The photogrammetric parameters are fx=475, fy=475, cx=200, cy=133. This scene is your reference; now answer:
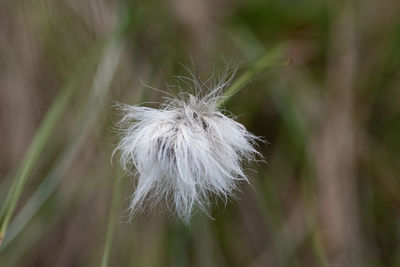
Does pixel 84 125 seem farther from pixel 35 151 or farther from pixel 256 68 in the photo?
pixel 256 68

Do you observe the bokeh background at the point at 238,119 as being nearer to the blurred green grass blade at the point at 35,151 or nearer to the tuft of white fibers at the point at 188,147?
the blurred green grass blade at the point at 35,151

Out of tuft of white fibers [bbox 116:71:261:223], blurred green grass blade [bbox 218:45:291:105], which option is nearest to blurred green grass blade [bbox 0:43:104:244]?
tuft of white fibers [bbox 116:71:261:223]

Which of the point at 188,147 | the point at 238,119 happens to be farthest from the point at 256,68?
the point at 238,119

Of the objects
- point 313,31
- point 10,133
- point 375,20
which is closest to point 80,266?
point 10,133

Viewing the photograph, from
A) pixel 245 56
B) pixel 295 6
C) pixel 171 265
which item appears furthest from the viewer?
pixel 295 6

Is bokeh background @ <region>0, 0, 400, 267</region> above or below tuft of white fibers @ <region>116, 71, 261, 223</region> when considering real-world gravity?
above

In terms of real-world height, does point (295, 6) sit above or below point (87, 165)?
above

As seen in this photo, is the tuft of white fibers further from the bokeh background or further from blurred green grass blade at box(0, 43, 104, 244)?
the bokeh background

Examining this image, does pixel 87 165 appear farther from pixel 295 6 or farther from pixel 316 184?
pixel 295 6
